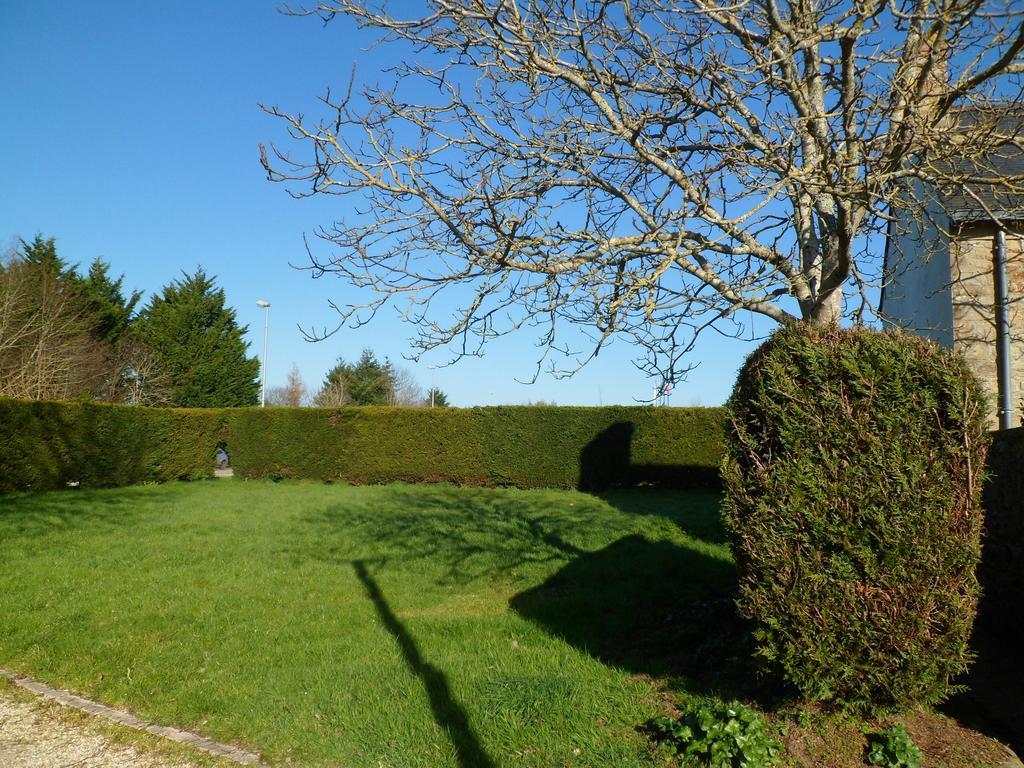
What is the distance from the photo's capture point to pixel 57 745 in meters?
3.65

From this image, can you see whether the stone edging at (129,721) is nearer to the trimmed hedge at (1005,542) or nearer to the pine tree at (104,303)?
the trimmed hedge at (1005,542)

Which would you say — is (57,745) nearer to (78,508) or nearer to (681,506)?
(78,508)

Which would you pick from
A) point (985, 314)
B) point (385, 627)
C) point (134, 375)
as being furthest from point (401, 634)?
point (134, 375)

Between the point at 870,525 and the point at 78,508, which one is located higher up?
the point at 870,525

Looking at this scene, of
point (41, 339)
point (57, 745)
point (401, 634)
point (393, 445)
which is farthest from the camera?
point (41, 339)

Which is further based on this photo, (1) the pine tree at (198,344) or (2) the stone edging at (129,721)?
(1) the pine tree at (198,344)

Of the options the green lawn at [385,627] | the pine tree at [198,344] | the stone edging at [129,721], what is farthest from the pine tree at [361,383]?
the stone edging at [129,721]

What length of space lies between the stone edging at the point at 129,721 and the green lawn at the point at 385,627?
75mm

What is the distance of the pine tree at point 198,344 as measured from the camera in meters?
32.2

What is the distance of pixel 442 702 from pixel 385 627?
1.66m

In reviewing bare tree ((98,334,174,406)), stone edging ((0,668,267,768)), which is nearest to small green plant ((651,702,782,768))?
stone edging ((0,668,267,768))

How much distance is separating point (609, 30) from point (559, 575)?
5240mm

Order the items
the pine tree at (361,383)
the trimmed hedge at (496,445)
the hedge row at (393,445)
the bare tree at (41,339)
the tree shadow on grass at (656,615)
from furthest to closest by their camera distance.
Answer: the pine tree at (361,383) < the bare tree at (41,339) < the trimmed hedge at (496,445) < the hedge row at (393,445) < the tree shadow on grass at (656,615)

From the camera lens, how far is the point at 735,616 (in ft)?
17.1
